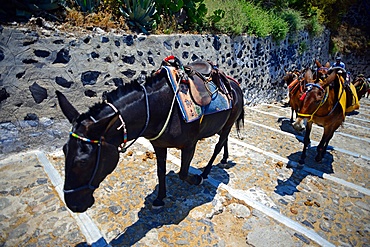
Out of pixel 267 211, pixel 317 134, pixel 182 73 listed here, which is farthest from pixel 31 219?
pixel 317 134

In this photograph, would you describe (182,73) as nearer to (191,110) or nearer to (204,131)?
(191,110)

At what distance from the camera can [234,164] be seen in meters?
4.45

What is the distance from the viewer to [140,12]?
528 centimetres

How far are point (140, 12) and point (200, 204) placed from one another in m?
4.35

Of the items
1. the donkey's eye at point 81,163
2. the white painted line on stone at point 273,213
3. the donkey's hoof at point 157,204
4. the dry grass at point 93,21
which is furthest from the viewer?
the dry grass at point 93,21

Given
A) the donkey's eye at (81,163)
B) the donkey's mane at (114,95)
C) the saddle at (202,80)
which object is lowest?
the donkey's eye at (81,163)

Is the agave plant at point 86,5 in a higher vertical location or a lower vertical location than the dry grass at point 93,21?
higher

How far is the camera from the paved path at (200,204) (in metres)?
2.63

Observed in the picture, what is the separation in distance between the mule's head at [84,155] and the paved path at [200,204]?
84 cm

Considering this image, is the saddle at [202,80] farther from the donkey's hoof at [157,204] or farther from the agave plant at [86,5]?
the agave plant at [86,5]

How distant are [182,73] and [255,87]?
21.9ft

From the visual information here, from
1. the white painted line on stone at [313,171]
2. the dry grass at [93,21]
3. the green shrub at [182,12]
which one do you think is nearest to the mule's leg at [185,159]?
the white painted line on stone at [313,171]

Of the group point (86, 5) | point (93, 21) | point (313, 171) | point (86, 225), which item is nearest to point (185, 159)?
point (86, 225)

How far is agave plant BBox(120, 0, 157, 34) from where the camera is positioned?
17.2ft
